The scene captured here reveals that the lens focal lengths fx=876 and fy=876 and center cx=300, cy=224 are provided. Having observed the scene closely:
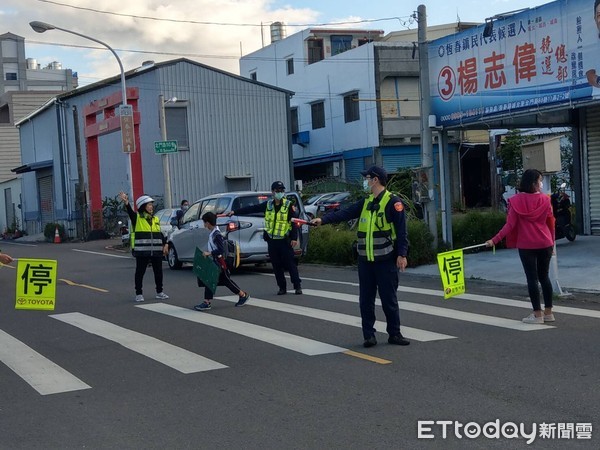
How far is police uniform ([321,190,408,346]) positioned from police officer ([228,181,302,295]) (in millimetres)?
4892

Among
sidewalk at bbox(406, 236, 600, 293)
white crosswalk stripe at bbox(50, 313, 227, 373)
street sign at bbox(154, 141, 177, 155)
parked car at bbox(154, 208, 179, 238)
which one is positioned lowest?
sidewalk at bbox(406, 236, 600, 293)

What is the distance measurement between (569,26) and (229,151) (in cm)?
2501

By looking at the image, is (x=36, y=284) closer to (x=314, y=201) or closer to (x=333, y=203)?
(x=333, y=203)

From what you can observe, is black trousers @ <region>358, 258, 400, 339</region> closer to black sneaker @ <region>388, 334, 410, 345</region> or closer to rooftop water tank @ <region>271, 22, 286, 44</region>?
black sneaker @ <region>388, 334, 410, 345</region>

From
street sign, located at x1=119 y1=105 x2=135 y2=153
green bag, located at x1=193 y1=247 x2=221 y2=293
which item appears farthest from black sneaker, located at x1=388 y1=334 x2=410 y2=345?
street sign, located at x1=119 y1=105 x2=135 y2=153

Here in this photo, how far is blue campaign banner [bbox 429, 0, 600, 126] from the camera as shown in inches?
634

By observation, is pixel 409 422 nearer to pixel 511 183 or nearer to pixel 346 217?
pixel 346 217

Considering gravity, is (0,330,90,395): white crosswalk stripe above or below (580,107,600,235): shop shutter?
below

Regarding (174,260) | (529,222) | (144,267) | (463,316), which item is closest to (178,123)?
(174,260)

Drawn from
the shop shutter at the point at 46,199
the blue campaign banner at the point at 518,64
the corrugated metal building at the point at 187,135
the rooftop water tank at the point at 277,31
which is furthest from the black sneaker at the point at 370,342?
the rooftop water tank at the point at 277,31

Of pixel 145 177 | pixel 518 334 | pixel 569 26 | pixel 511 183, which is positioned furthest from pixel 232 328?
pixel 145 177

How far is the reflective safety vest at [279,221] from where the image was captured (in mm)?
14305

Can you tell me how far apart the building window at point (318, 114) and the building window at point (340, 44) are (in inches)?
143

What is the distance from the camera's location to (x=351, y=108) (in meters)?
44.2
